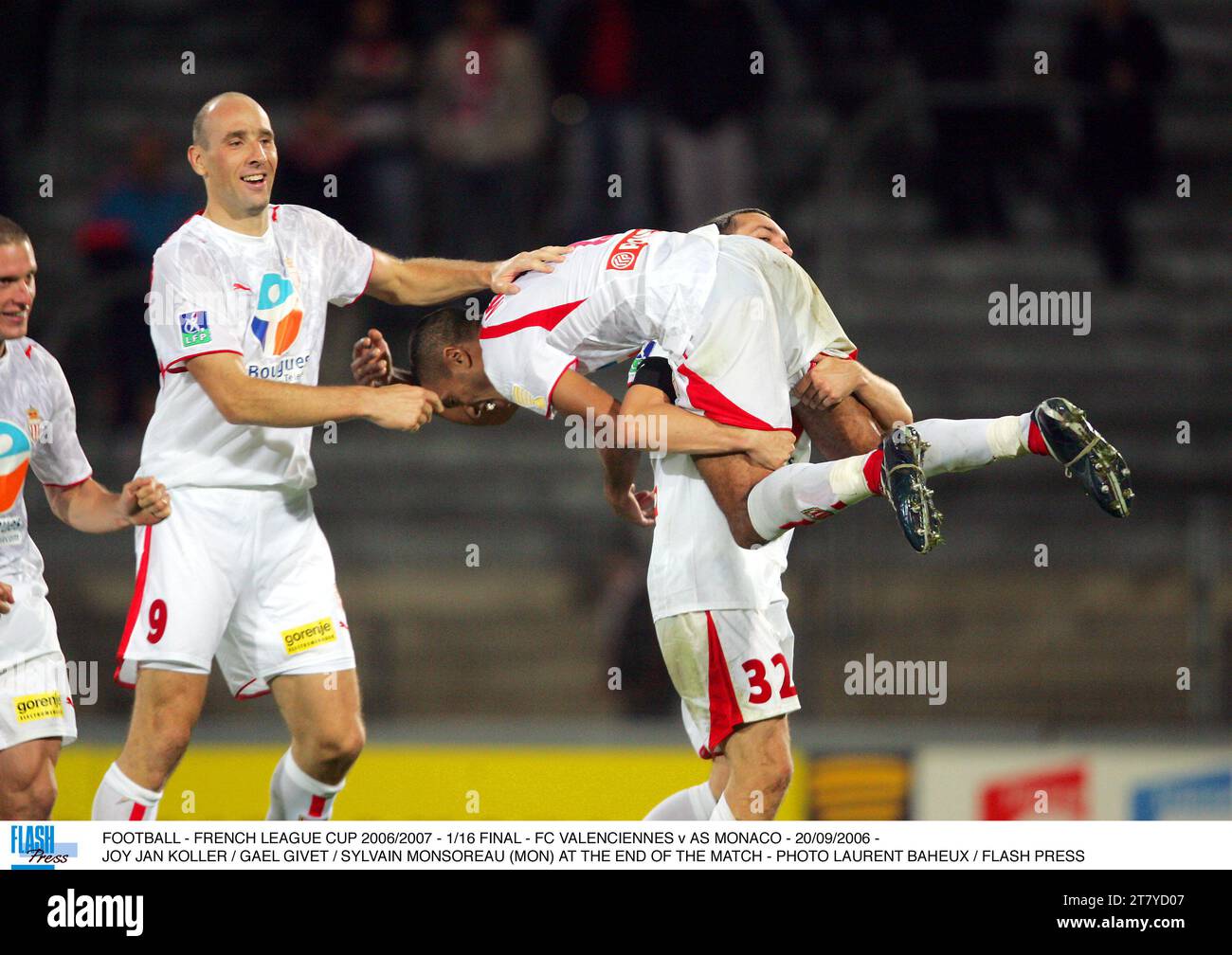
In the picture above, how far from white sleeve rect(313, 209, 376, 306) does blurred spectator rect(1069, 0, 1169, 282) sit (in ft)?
13.2

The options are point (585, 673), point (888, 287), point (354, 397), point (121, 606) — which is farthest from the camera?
point (888, 287)

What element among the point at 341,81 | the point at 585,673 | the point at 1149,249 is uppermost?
the point at 341,81

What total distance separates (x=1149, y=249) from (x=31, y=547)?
605 centimetres

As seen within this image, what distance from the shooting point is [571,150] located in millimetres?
8148

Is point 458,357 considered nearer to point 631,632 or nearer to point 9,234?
point 9,234

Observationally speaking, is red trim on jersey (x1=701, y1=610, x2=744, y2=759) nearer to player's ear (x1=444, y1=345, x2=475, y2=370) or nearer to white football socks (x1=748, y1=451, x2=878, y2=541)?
white football socks (x1=748, y1=451, x2=878, y2=541)

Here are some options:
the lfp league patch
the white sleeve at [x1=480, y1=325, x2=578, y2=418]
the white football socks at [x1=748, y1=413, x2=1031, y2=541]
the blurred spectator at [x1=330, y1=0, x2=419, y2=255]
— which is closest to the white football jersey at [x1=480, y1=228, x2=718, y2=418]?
the white sleeve at [x1=480, y1=325, x2=578, y2=418]

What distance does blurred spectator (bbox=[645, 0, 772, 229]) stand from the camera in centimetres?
795

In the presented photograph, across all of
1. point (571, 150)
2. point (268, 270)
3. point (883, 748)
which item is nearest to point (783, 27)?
point (571, 150)

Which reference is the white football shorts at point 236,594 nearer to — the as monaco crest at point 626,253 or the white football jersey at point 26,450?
the white football jersey at point 26,450

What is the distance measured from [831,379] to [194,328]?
182cm

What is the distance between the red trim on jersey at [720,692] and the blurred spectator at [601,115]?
3.29 m

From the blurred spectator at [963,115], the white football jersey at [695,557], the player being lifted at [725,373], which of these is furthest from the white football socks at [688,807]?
the blurred spectator at [963,115]

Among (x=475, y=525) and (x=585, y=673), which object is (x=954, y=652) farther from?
(x=475, y=525)
